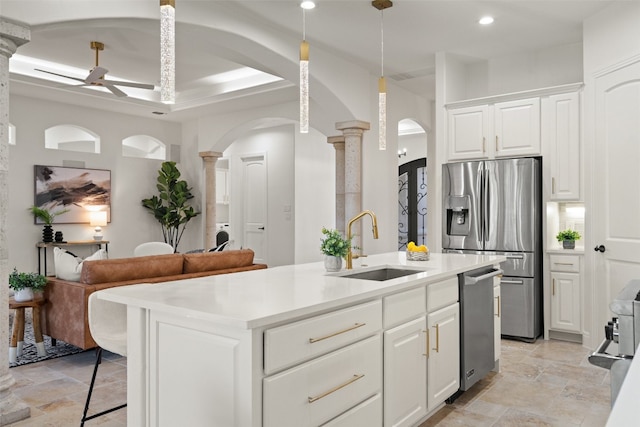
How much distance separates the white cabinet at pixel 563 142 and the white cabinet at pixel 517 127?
0.09 meters

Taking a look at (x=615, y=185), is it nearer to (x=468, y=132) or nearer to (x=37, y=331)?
(x=468, y=132)

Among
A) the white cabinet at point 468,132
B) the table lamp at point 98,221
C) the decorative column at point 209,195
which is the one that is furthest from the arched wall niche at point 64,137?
the white cabinet at point 468,132

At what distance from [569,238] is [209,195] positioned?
594 centimetres

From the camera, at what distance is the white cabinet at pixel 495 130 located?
4.81 metres

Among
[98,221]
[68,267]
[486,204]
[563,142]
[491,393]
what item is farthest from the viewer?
[98,221]

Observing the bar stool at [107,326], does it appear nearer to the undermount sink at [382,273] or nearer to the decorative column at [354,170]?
the undermount sink at [382,273]

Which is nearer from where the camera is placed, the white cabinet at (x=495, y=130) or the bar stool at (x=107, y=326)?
the bar stool at (x=107, y=326)

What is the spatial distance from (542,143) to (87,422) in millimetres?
4459

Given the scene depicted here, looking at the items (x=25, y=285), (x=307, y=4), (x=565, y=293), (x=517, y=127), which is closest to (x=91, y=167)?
(x=25, y=285)

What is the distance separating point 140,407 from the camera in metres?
2.01

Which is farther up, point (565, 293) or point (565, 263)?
point (565, 263)

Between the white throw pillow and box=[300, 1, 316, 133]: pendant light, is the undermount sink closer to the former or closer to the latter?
box=[300, 1, 316, 133]: pendant light

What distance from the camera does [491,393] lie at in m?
3.33

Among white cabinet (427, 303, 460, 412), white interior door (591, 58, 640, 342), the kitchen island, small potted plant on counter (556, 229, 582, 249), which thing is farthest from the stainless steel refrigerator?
the kitchen island
